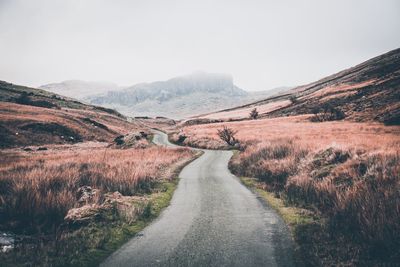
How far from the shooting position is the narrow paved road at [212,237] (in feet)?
24.2

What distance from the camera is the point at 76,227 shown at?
383 inches

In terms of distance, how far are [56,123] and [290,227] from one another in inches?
2437

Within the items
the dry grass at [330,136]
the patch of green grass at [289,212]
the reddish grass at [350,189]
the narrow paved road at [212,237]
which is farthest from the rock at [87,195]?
the dry grass at [330,136]

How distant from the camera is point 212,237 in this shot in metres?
8.99

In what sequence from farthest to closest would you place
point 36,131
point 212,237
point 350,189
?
point 36,131
point 350,189
point 212,237

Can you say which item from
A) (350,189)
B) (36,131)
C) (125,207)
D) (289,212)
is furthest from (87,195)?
(36,131)

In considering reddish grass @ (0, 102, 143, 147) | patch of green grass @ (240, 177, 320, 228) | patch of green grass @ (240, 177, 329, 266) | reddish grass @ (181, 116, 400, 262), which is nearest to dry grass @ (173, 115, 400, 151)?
reddish grass @ (181, 116, 400, 262)

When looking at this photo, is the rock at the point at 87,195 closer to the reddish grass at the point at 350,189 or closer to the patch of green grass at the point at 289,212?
the patch of green grass at the point at 289,212

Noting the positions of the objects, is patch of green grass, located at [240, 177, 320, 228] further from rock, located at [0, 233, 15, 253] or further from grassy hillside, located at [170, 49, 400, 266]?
rock, located at [0, 233, 15, 253]

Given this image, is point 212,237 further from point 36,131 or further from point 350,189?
point 36,131

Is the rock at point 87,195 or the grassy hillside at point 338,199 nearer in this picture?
the grassy hillside at point 338,199

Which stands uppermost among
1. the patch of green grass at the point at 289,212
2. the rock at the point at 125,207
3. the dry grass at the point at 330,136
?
the rock at the point at 125,207

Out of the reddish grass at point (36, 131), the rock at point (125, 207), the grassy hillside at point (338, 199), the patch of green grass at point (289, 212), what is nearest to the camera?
the grassy hillside at point (338, 199)

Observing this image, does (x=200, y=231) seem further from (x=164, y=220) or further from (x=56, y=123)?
(x=56, y=123)
